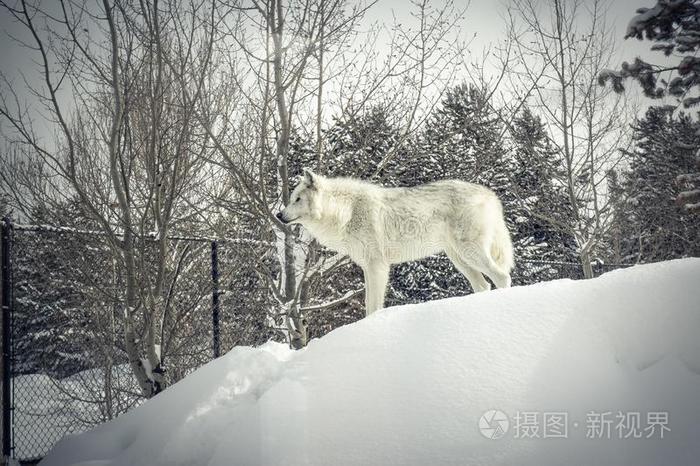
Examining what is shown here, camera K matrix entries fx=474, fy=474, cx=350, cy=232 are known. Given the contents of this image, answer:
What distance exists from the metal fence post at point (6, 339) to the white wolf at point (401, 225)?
289 cm

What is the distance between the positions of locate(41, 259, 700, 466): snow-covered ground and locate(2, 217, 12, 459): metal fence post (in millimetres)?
2661

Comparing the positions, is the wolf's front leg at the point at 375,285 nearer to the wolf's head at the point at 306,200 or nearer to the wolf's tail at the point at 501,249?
the wolf's head at the point at 306,200

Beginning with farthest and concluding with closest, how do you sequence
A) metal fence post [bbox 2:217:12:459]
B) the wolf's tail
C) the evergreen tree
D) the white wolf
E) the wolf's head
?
the evergreen tree, the wolf's tail, the white wolf, the wolf's head, metal fence post [bbox 2:217:12:459]

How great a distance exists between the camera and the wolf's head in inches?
209

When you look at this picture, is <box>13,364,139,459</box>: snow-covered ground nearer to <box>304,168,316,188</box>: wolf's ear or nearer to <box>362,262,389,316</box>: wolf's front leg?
<box>362,262,389,316</box>: wolf's front leg

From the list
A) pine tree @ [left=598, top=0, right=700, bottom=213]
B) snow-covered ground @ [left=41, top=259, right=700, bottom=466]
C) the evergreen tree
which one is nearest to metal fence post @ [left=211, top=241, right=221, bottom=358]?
snow-covered ground @ [left=41, top=259, right=700, bottom=466]

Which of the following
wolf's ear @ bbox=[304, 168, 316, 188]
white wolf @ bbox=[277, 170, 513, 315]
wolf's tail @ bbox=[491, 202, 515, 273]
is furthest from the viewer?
wolf's tail @ bbox=[491, 202, 515, 273]

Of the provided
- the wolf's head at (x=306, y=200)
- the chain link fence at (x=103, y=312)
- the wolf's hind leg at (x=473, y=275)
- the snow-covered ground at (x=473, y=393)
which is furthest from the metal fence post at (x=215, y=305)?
the snow-covered ground at (x=473, y=393)

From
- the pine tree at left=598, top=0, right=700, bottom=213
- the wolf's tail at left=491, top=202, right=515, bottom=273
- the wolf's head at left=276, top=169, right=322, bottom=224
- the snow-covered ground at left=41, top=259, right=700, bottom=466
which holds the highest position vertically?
the pine tree at left=598, top=0, right=700, bottom=213

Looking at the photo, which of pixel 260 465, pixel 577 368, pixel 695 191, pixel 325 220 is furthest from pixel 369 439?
pixel 695 191

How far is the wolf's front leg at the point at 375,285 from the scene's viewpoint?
5414mm

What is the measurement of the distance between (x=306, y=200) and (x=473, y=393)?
3895 millimetres

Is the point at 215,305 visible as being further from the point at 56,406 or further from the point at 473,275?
the point at 56,406

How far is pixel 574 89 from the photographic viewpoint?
8164 millimetres
